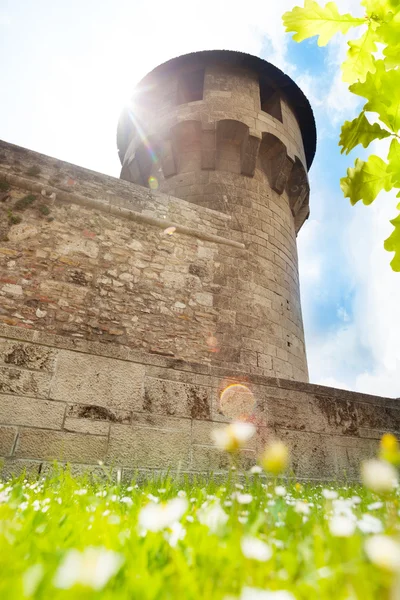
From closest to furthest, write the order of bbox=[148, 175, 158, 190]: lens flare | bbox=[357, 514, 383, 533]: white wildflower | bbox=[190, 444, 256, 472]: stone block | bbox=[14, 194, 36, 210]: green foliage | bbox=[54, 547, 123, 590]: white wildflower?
bbox=[54, 547, 123, 590]: white wildflower < bbox=[357, 514, 383, 533]: white wildflower < bbox=[190, 444, 256, 472]: stone block < bbox=[14, 194, 36, 210]: green foliage < bbox=[148, 175, 158, 190]: lens flare

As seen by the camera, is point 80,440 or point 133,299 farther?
point 133,299

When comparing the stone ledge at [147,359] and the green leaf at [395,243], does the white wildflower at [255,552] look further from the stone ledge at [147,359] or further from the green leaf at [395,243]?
the stone ledge at [147,359]

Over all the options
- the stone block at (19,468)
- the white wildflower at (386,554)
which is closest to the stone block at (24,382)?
the stone block at (19,468)

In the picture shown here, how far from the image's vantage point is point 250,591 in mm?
566

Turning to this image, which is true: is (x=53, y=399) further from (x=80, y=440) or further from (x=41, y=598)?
(x=41, y=598)

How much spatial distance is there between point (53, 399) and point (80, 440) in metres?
0.34

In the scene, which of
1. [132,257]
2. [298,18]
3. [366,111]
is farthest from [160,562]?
[132,257]

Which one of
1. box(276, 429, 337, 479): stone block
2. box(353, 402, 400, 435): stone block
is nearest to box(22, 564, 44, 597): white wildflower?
box(276, 429, 337, 479): stone block

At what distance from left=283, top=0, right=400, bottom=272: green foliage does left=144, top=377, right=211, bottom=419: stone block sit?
2.08 m

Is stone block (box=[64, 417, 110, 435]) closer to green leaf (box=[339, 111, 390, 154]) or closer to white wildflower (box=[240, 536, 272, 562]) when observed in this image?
white wildflower (box=[240, 536, 272, 562])

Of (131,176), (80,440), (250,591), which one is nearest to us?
(250,591)

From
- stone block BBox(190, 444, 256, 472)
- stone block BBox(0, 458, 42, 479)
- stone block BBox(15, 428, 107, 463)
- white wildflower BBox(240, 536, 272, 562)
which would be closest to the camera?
white wildflower BBox(240, 536, 272, 562)

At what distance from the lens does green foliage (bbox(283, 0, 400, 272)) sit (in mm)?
1187

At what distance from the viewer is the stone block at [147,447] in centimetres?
269
